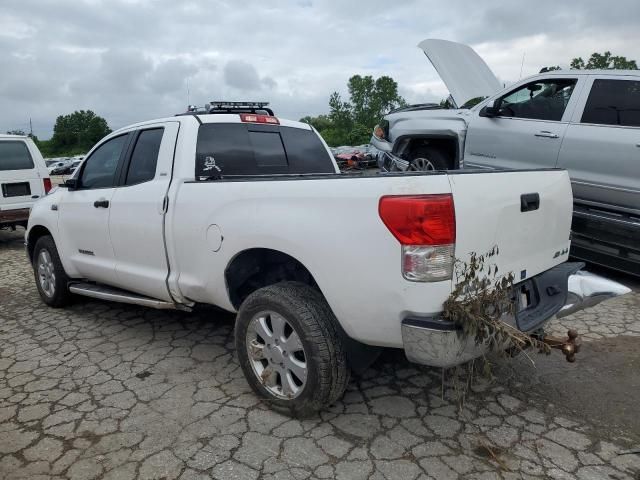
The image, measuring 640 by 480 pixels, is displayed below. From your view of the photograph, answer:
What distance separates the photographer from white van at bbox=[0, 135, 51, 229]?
8297mm

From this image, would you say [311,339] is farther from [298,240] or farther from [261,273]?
[261,273]

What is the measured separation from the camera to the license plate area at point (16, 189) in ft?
27.2

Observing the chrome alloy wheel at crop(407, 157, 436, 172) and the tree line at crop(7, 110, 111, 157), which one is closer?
the chrome alloy wheel at crop(407, 157, 436, 172)

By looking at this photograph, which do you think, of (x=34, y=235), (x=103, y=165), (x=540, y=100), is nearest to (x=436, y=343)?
(x=103, y=165)

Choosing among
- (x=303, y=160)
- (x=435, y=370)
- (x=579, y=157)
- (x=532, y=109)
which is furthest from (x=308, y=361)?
(x=532, y=109)

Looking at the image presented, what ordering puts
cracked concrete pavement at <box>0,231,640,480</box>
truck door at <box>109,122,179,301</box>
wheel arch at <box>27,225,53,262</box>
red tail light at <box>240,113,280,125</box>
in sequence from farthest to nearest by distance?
1. wheel arch at <box>27,225,53,262</box>
2. red tail light at <box>240,113,280,125</box>
3. truck door at <box>109,122,179,301</box>
4. cracked concrete pavement at <box>0,231,640,480</box>

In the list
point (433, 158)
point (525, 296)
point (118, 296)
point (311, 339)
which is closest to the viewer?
point (311, 339)

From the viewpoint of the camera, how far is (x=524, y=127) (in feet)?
19.2

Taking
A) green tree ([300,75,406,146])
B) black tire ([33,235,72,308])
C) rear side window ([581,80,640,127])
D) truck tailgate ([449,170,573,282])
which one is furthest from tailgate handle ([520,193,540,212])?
green tree ([300,75,406,146])

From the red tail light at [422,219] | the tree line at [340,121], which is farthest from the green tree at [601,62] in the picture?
the red tail light at [422,219]

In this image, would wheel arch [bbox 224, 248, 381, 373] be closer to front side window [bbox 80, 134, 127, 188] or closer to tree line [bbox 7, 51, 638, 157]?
front side window [bbox 80, 134, 127, 188]

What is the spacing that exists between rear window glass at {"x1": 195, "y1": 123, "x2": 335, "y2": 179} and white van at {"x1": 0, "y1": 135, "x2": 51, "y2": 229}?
6124 mm

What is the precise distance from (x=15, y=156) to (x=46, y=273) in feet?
14.6

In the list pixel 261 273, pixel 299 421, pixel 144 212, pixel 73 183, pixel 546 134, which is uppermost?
pixel 546 134
